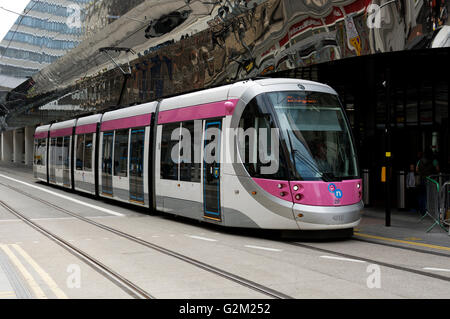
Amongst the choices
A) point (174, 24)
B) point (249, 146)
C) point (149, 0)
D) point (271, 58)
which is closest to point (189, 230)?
point (249, 146)

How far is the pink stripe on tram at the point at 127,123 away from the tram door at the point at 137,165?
0.22 m

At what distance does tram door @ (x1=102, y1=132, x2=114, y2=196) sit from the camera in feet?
59.5

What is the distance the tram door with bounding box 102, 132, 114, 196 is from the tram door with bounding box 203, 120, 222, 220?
6632mm

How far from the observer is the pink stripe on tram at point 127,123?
1542 centimetres

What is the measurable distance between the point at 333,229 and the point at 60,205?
1056 centimetres

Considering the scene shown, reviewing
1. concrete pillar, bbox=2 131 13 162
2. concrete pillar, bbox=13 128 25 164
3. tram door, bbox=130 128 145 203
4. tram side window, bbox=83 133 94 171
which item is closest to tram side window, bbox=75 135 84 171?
tram side window, bbox=83 133 94 171

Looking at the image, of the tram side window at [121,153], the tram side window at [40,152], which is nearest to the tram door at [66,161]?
the tram side window at [40,152]

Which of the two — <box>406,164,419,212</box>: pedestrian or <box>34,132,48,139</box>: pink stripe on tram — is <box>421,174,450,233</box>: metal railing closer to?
<box>406,164,419,212</box>: pedestrian

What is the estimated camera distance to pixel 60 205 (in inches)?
723

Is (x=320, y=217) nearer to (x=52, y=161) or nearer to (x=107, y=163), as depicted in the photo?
(x=107, y=163)

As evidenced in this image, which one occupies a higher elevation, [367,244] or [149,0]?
[149,0]

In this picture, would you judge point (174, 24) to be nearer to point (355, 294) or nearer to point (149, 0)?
point (149, 0)

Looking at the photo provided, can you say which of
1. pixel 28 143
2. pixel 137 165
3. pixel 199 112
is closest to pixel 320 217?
pixel 199 112

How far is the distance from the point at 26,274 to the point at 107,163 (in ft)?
35.9
